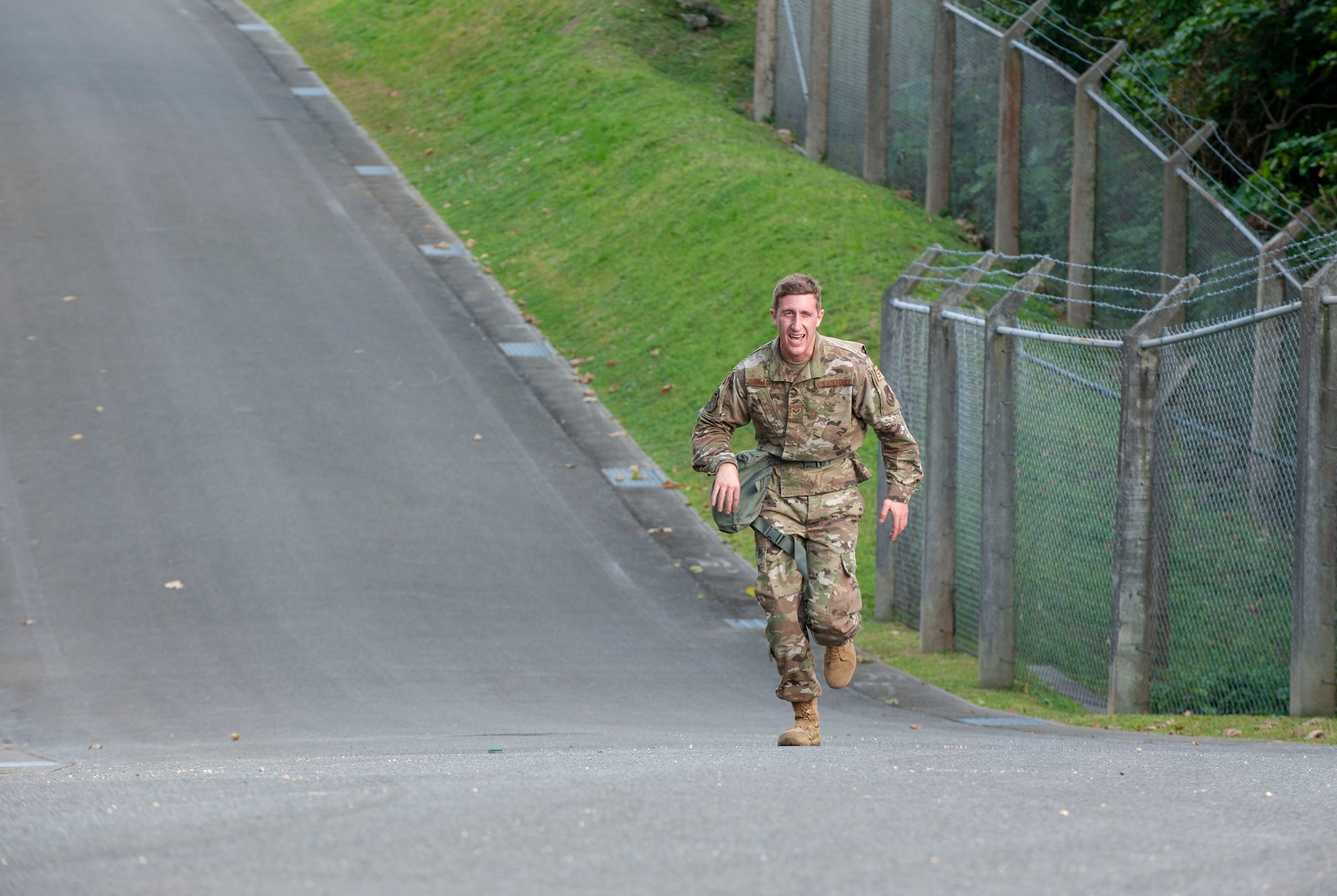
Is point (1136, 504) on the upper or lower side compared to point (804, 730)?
upper

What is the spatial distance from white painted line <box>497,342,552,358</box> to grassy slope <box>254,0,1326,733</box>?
302 mm

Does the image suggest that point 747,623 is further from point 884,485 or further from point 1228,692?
Result: point 1228,692

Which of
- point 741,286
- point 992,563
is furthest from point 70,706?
point 741,286

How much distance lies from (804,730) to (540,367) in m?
10.3

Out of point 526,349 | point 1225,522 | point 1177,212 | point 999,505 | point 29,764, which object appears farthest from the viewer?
point 526,349

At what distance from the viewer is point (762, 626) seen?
11453 mm

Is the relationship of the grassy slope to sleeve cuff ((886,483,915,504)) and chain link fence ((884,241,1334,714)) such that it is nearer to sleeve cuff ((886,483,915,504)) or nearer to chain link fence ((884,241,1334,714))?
chain link fence ((884,241,1334,714))

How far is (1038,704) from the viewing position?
9695 mm

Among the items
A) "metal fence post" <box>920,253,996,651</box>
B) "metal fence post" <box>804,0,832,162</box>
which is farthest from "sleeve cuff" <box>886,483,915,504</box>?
"metal fence post" <box>804,0,832,162</box>

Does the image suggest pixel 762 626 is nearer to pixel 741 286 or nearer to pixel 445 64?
pixel 741 286

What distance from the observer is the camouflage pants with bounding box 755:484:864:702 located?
6.72m

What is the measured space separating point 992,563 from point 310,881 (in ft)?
22.2

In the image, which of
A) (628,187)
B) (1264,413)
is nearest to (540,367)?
(628,187)

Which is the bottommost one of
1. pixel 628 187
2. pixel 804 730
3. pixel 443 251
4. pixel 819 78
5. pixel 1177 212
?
pixel 443 251
